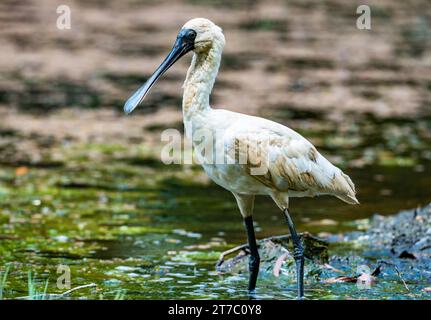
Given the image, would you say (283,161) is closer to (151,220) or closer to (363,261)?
(363,261)

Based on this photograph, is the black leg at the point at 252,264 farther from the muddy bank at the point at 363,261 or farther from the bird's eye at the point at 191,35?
the bird's eye at the point at 191,35

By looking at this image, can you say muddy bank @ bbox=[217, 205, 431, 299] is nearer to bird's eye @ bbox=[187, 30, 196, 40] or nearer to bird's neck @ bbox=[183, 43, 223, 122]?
bird's neck @ bbox=[183, 43, 223, 122]

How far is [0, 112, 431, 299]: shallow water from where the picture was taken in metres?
8.48

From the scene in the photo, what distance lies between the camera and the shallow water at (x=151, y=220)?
8477 millimetres

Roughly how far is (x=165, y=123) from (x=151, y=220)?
524cm

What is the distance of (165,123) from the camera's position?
53.0 ft

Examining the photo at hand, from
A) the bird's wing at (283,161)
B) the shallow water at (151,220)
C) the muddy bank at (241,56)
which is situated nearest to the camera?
the bird's wing at (283,161)

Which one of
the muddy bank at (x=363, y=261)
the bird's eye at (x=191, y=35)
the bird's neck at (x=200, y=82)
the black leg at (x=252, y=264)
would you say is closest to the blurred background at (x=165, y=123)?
the black leg at (x=252, y=264)

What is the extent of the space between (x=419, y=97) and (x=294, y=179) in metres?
11.4

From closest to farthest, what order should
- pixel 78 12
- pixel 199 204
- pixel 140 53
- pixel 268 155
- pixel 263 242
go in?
1. pixel 268 155
2. pixel 263 242
3. pixel 199 204
4. pixel 140 53
5. pixel 78 12

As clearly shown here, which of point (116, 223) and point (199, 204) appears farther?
point (199, 204)

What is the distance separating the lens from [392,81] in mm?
19953
